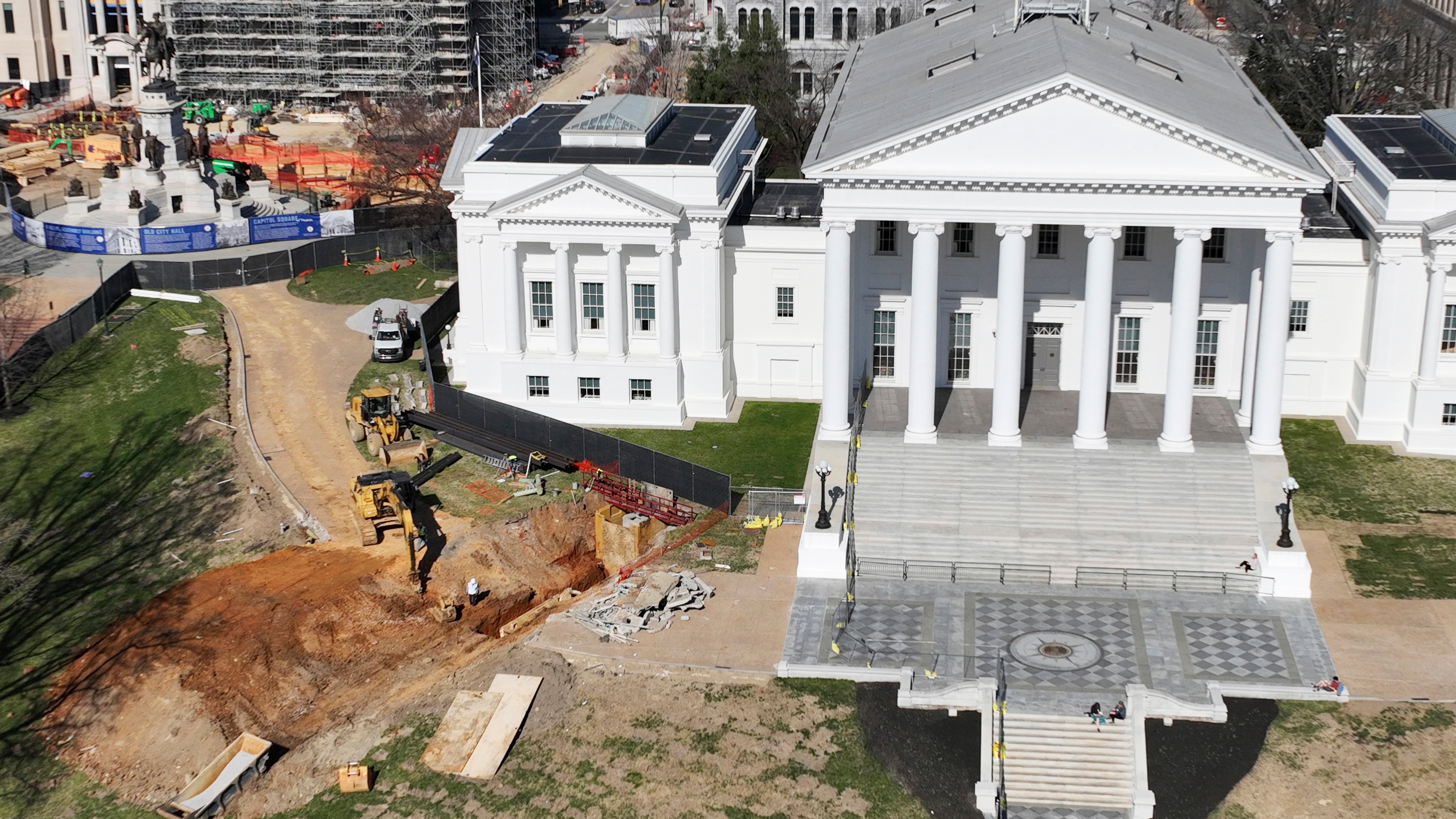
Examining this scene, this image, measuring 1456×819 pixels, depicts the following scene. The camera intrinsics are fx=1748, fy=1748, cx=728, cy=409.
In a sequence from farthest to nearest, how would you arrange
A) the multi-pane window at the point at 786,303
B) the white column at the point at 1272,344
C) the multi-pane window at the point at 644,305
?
the multi-pane window at the point at 786,303
the multi-pane window at the point at 644,305
the white column at the point at 1272,344

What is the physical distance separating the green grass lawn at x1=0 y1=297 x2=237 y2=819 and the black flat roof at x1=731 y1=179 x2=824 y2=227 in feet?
74.0

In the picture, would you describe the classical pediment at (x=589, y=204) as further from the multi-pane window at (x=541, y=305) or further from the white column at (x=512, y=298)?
the multi-pane window at (x=541, y=305)

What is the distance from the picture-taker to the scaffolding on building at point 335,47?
146 m

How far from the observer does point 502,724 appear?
48.5m

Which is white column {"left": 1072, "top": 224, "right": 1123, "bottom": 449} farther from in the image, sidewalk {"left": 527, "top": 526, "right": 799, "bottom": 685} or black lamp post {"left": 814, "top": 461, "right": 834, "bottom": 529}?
sidewalk {"left": 527, "top": 526, "right": 799, "bottom": 685}

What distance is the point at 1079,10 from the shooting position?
71.9m

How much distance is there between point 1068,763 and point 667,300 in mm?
27467

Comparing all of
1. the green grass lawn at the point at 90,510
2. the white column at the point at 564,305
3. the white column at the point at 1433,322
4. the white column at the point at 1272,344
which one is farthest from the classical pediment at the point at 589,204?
the white column at the point at 1433,322

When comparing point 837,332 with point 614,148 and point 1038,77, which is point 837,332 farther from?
point 614,148

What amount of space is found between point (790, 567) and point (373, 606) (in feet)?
44.7

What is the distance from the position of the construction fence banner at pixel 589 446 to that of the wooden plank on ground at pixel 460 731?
45.3 ft

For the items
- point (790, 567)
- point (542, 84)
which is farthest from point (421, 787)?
point (542, 84)

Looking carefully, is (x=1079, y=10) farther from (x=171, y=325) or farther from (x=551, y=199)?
(x=171, y=325)

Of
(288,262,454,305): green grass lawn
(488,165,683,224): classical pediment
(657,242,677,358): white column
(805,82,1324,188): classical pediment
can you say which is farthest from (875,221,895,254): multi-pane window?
(288,262,454,305): green grass lawn
